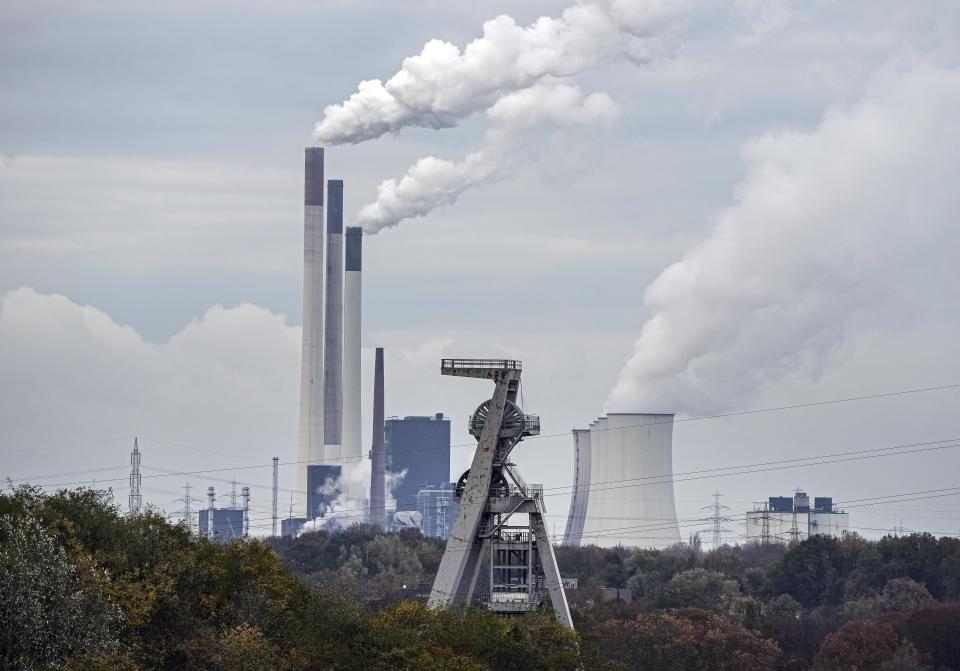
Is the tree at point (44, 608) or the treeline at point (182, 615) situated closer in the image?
the tree at point (44, 608)

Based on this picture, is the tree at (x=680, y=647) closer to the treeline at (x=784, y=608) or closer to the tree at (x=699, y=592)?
the treeline at (x=784, y=608)

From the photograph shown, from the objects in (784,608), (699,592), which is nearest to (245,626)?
(699,592)

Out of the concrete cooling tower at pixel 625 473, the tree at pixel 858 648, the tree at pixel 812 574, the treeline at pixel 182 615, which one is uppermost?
the concrete cooling tower at pixel 625 473

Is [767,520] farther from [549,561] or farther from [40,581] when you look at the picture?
[40,581]

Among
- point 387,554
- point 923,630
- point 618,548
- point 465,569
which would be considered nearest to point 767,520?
point 618,548

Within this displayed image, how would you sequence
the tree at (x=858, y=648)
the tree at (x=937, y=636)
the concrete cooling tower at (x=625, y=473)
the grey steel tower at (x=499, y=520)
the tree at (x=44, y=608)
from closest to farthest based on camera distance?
1. the tree at (x=44, y=608)
2. the grey steel tower at (x=499, y=520)
3. the tree at (x=858, y=648)
4. the tree at (x=937, y=636)
5. the concrete cooling tower at (x=625, y=473)

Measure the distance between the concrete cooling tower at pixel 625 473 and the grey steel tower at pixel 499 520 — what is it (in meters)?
80.3

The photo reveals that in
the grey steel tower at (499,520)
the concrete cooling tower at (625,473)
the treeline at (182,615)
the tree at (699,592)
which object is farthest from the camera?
the concrete cooling tower at (625,473)

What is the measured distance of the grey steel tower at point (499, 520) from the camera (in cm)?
5547

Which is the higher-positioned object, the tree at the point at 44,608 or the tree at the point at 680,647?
the tree at the point at 44,608

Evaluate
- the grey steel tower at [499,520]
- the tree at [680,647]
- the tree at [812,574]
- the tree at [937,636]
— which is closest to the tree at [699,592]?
the tree at [812,574]

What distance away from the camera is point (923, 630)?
9250 cm

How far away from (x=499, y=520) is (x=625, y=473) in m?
80.4

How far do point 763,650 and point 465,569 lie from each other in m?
33.9
